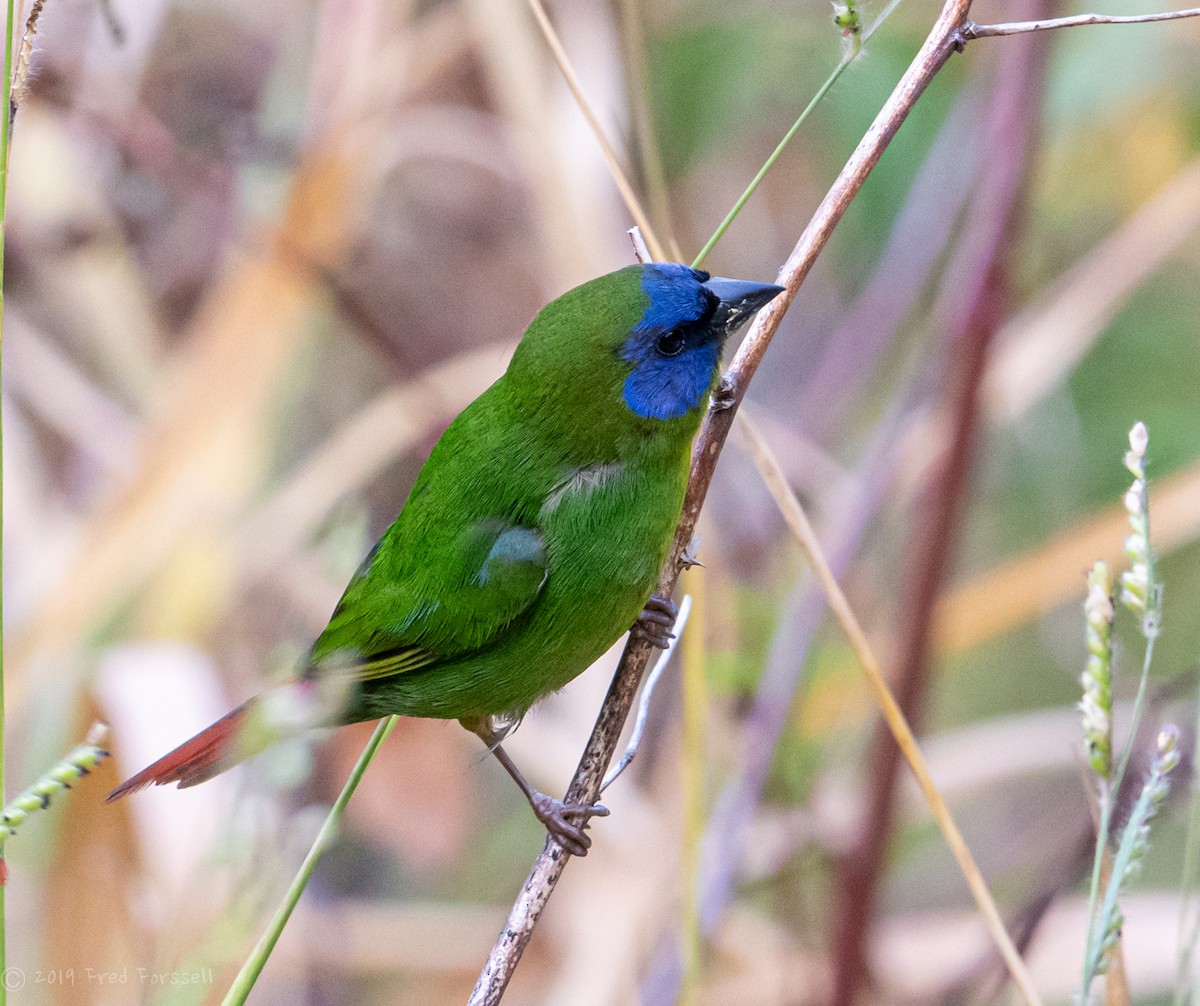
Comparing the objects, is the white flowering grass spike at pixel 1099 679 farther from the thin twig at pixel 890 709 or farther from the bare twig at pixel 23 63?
the bare twig at pixel 23 63

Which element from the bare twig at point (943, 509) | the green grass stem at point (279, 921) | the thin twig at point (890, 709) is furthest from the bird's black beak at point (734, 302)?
the green grass stem at point (279, 921)

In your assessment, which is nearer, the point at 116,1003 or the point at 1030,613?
the point at 116,1003

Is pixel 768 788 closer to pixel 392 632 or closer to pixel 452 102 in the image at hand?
pixel 392 632

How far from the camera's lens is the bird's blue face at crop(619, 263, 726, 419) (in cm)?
240

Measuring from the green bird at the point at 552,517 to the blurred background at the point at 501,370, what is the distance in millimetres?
554

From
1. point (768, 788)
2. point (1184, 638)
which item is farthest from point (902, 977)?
point (1184, 638)

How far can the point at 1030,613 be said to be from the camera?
3545mm

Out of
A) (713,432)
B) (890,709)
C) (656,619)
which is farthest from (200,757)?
(890,709)

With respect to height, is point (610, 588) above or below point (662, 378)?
below

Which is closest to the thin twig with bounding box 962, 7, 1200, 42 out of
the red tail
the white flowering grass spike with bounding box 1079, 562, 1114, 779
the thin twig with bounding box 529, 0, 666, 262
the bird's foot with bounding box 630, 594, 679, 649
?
the thin twig with bounding box 529, 0, 666, 262

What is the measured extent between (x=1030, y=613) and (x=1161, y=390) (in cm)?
111

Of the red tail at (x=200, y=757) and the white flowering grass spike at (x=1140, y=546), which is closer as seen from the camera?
the white flowering grass spike at (x=1140, y=546)

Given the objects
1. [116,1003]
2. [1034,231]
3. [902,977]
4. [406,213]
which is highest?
[406,213]

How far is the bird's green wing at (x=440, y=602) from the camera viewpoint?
2.37 metres
